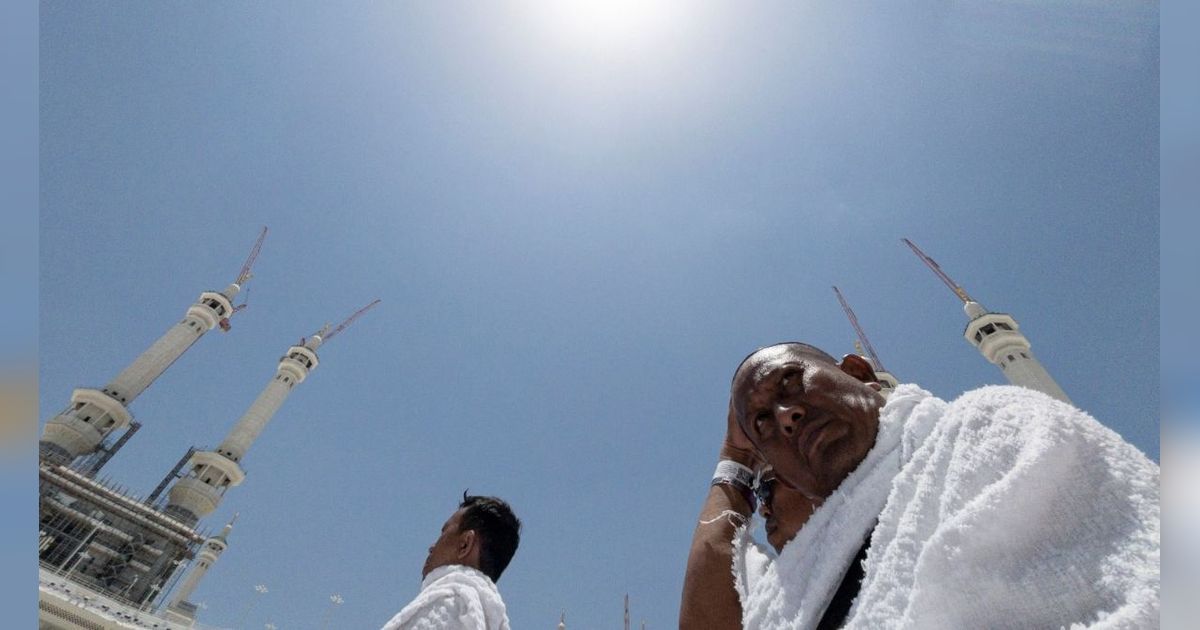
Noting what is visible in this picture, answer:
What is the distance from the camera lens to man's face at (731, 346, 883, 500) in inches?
64.4

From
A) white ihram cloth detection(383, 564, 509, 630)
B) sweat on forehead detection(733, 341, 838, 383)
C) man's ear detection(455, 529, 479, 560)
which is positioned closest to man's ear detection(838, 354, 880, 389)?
sweat on forehead detection(733, 341, 838, 383)

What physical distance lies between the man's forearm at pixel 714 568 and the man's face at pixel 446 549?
172cm

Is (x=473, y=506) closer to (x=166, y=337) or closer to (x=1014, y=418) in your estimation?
(x=1014, y=418)

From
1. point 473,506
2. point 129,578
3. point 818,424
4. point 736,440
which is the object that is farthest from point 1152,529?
point 129,578

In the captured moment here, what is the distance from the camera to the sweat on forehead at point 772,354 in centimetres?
198

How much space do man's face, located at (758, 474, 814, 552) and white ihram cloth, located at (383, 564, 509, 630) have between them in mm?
1588

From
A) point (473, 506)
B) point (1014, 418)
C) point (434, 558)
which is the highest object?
point (473, 506)

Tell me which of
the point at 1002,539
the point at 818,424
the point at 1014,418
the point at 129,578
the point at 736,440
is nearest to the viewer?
the point at 1002,539

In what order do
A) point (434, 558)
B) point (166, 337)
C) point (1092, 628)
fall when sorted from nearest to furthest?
1. point (1092, 628)
2. point (434, 558)
3. point (166, 337)

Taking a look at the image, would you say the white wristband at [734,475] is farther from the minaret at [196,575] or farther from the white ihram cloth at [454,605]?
the minaret at [196,575]

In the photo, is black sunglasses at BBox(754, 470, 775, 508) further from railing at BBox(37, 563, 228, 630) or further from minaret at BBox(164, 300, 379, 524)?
minaret at BBox(164, 300, 379, 524)

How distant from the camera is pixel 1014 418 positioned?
1196 millimetres

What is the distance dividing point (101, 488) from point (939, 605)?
50.8 meters

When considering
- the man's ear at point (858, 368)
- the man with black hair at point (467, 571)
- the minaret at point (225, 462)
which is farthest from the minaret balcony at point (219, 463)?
the man's ear at point (858, 368)
